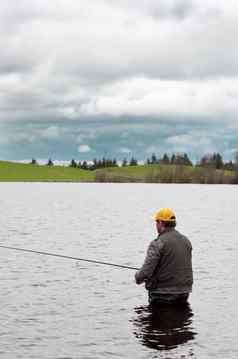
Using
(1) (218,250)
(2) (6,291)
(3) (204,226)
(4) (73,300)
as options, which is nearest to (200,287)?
(4) (73,300)

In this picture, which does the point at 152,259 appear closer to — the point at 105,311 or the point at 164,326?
the point at 164,326

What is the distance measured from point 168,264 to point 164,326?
5.77 feet

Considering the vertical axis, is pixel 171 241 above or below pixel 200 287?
above

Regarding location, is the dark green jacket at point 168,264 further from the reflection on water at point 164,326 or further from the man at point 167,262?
the reflection on water at point 164,326

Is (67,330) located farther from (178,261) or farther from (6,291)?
(6,291)

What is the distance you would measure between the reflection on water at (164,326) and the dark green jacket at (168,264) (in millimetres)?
845

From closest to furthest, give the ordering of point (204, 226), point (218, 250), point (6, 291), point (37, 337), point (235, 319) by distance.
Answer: point (37, 337) → point (235, 319) → point (6, 291) → point (218, 250) → point (204, 226)

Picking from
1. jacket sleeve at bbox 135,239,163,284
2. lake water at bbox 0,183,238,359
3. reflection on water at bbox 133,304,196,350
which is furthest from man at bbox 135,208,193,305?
lake water at bbox 0,183,238,359

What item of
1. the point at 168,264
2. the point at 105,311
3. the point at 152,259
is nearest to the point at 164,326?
the point at 168,264

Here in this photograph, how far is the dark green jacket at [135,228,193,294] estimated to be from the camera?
18.6 meters

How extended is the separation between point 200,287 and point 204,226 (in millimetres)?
39145

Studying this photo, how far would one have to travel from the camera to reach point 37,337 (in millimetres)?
18172

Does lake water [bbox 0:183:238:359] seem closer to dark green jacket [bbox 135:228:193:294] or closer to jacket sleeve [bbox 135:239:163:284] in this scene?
dark green jacket [bbox 135:228:193:294]

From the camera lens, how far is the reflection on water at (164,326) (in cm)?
1767
